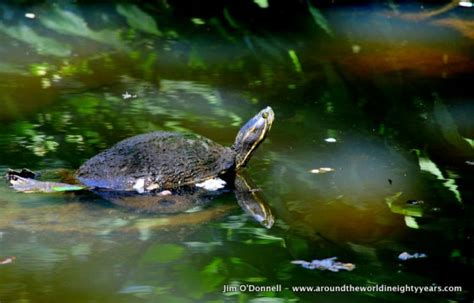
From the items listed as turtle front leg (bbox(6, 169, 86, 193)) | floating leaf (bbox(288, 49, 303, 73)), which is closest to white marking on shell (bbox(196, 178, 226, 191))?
turtle front leg (bbox(6, 169, 86, 193))

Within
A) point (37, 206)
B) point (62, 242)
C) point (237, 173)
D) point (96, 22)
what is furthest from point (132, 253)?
point (96, 22)

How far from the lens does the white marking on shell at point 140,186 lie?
415cm

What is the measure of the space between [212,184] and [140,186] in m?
0.38

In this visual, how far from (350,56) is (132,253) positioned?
4.03 meters

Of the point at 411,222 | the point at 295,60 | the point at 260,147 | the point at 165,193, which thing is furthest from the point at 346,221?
the point at 295,60

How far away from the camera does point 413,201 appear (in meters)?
4.12

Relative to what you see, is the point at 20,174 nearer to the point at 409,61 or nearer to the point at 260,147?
the point at 260,147

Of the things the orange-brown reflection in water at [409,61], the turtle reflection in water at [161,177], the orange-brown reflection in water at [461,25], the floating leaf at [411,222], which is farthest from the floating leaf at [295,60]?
the floating leaf at [411,222]

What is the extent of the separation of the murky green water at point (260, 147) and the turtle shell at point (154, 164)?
6.4 inches

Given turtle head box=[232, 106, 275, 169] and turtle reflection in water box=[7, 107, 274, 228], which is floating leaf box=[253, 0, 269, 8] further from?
turtle reflection in water box=[7, 107, 274, 228]

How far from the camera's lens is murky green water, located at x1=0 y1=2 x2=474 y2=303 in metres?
3.40

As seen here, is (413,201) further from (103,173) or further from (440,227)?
(103,173)

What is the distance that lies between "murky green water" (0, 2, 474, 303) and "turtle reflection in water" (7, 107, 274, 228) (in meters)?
0.08

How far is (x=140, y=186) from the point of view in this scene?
13.6 ft
